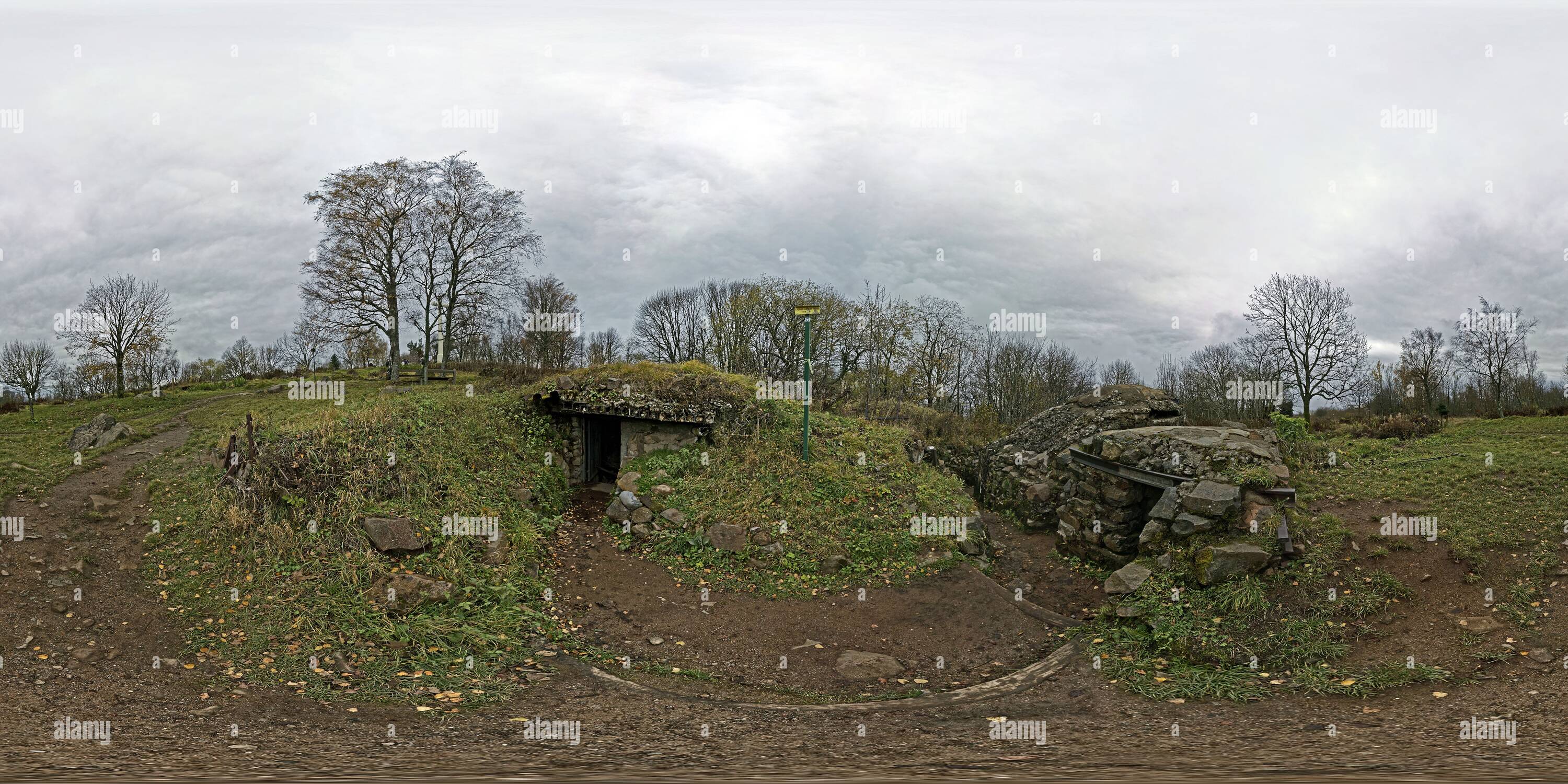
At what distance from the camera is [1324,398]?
37688 mm

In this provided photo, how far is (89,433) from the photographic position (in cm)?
1716

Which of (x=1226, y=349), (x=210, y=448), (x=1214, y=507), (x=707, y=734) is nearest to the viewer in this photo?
(x=707, y=734)

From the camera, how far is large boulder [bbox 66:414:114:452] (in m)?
16.9

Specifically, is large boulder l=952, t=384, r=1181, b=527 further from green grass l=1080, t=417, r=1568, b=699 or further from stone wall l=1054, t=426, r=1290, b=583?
green grass l=1080, t=417, r=1568, b=699

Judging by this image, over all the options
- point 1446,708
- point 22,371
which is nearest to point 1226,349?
point 1446,708

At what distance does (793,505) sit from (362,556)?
686 cm

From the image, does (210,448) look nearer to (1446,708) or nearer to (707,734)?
(707,734)

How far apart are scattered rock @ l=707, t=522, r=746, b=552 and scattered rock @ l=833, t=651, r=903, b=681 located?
10.4 ft

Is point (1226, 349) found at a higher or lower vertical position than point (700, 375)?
higher

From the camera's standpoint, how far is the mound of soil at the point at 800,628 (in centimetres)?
1047

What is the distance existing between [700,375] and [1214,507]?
9.94 m
